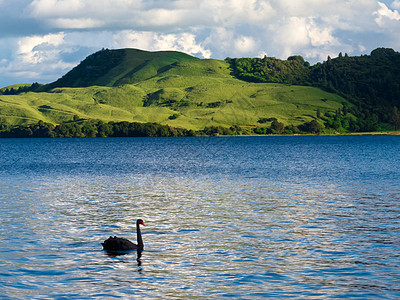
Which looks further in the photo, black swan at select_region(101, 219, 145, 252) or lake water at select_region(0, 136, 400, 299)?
black swan at select_region(101, 219, 145, 252)

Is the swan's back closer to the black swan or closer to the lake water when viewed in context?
the black swan

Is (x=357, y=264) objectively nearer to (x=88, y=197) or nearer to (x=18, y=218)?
(x=18, y=218)

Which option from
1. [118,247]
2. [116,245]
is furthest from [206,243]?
[116,245]

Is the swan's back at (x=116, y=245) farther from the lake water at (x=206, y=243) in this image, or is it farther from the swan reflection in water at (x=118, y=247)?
the lake water at (x=206, y=243)

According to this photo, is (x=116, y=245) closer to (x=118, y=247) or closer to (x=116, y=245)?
(x=116, y=245)

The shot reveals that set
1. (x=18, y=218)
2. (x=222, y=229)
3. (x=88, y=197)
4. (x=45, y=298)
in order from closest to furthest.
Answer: (x=45, y=298) → (x=222, y=229) → (x=18, y=218) → (x=88, y=197)

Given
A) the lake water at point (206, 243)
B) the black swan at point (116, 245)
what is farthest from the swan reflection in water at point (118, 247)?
the lake water at point (206, 243)

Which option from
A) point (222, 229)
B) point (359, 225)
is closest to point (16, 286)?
point (222, 229)

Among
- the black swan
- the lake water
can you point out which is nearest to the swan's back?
the black swan

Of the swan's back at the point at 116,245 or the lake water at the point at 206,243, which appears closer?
the lake water at the point at 206,243

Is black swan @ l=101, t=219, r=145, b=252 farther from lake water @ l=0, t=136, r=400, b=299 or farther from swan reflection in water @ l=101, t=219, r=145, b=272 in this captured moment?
lake water @ l=0, t=136, r=400, b=299

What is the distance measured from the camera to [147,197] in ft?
162

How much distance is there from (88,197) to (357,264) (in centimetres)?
3202

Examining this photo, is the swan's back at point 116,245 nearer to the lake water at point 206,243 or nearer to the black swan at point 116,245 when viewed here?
the black swan at point 116,245
